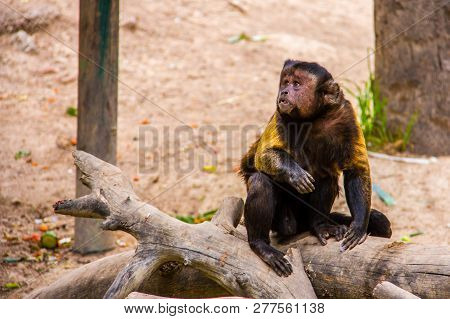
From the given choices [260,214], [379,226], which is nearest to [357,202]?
[379,226]

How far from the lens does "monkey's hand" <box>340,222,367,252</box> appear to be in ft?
15.3

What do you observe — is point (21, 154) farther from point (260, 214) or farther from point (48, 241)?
point (260, 214)

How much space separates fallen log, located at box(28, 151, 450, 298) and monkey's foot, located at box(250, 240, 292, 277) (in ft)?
0.14

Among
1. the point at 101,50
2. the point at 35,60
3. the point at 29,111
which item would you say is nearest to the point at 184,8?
the point at 35,60

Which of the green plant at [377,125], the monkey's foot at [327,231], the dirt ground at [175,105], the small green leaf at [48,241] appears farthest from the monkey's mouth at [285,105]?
the green plant at [377,125]

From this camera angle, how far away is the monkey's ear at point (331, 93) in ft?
16.6

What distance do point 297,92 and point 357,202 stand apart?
95 centimetres

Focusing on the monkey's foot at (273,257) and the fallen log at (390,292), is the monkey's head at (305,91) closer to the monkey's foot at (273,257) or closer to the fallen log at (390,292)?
the monkey's foot at (273,257)

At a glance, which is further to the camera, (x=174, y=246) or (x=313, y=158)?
(x=313, y=158)

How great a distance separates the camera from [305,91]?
503cm

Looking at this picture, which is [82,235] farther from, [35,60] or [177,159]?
[35,60]

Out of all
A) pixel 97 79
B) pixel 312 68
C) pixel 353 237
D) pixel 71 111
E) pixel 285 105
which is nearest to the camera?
pixel 353 237

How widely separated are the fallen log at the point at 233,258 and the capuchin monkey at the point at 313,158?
283 mm

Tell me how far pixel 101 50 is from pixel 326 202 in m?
2.89
